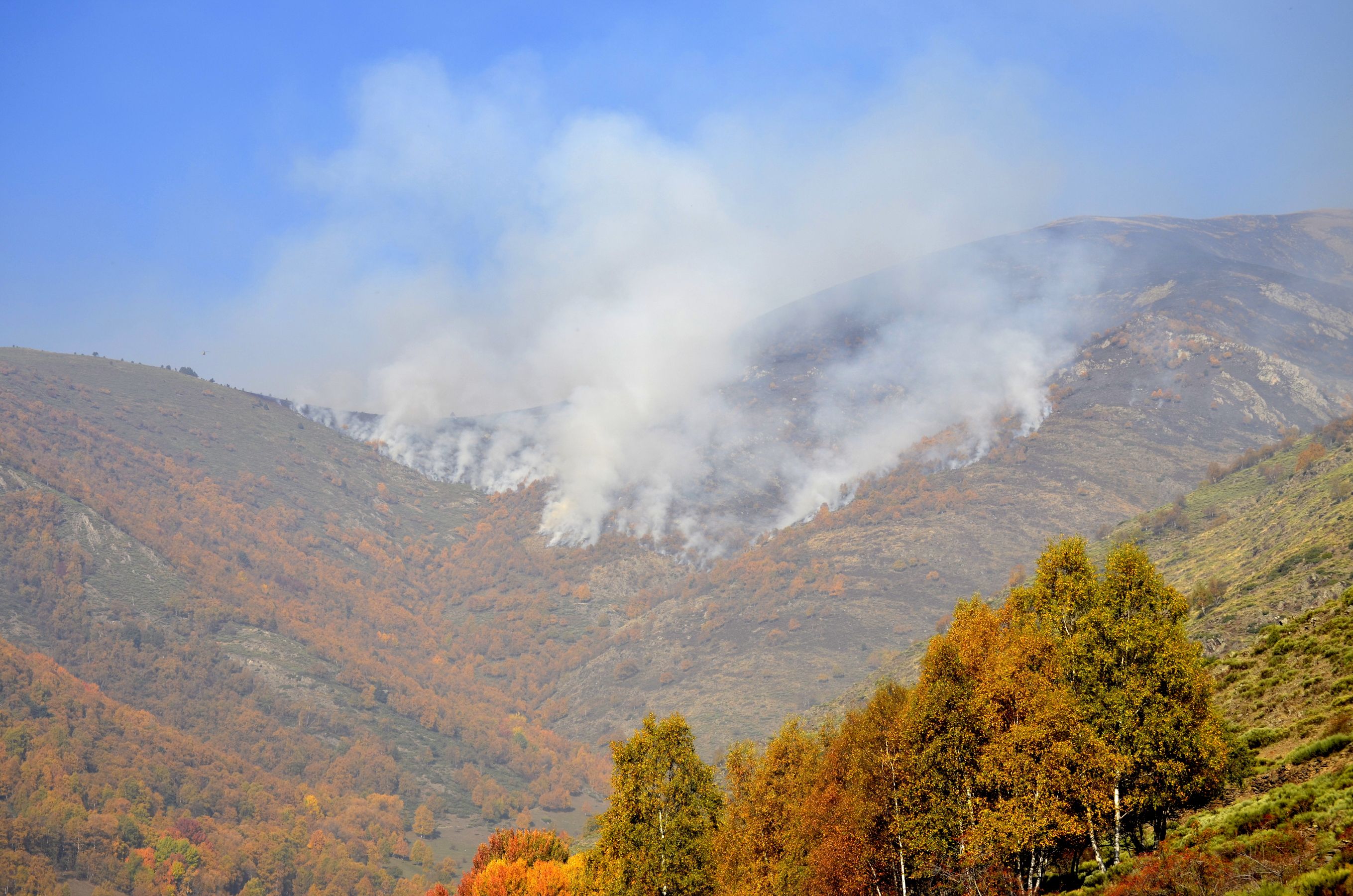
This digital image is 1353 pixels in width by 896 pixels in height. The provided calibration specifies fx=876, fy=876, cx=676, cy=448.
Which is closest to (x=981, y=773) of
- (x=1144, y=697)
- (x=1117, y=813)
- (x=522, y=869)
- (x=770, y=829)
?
(x=1117, y=813)

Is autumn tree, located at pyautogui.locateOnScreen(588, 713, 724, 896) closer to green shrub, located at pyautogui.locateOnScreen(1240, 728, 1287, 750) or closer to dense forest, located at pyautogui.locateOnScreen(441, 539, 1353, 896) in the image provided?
dense forest, located at pyautogui.locateOnScreen(441, 539, 1353, 896)

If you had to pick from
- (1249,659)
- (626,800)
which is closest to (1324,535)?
(1249,659)

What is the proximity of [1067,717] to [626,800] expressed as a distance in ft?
68.8

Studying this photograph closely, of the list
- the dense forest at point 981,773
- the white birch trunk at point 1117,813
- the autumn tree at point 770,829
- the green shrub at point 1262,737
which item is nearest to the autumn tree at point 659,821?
the dense forest at point 981,773

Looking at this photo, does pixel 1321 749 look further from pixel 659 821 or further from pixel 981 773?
pixel 659 821

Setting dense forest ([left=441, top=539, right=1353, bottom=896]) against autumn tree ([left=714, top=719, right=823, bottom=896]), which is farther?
autumn tree ([left=714, top=719, right=823, bottom=896])

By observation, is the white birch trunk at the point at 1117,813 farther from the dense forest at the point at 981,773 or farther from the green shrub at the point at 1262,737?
the green shrub at the point at 1262,737

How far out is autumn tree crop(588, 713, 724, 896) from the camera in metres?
41.0

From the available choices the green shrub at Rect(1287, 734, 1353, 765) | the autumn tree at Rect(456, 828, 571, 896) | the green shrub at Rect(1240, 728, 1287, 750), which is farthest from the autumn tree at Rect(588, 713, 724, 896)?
the autumn tree at Rect(456, 828, 571, 896)

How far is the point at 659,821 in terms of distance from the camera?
41844 millimetres

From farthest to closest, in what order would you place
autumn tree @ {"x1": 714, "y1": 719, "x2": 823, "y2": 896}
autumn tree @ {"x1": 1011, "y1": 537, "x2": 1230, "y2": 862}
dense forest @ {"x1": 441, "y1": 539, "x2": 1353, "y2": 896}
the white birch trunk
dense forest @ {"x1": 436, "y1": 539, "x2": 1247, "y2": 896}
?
autumn tree @ {"x1": 714, "y1": 719, "x2": 823, "y2": 896} < dense forest @ {"x1": 436, "y1": 539, "x2": 1247, "y2": 896} < autumn tree @ {"x1": 1011, "y1": 537, "x2": 1230, "y2": 862} < the white birch trunk < dense forest @ {"x1": 441, "y1": 539, "x2": 1353, "y2": 896}

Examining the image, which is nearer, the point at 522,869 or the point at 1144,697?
the point at 1144,697

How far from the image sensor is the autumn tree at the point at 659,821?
135 feet

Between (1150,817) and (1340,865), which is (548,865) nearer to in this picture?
(1150,817)
